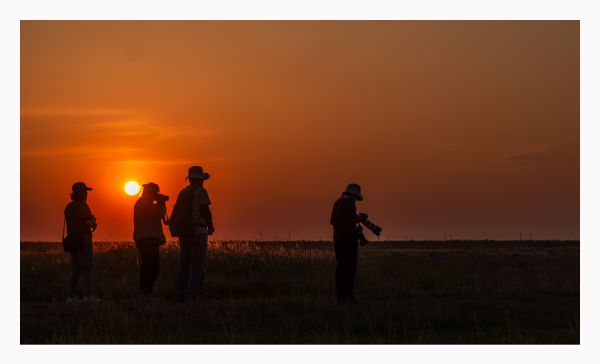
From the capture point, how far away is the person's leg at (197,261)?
16484 mm

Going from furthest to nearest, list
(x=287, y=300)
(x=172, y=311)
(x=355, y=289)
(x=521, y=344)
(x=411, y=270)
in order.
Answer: (x=411, y=270), (x=355, y=289), (x=287, y=300), (x=172, y=311), (x=521, y=344)

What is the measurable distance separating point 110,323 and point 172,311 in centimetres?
138

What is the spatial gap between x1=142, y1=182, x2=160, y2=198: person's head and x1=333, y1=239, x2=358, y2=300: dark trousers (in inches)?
130

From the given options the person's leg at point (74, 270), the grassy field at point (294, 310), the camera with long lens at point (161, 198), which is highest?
the camera with long lens at point (161, 198)

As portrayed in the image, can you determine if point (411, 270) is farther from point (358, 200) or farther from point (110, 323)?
point (110, 323)

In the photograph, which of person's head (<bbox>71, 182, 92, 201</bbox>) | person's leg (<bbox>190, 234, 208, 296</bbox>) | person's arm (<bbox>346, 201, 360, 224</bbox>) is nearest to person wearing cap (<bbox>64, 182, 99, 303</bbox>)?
person's head (<bbox>71, 182, 92, 201</bbox>)

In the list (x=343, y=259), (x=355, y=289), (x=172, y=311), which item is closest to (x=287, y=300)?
(x=343, y=259)

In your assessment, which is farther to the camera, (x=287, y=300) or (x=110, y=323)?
(x=287, y=300)

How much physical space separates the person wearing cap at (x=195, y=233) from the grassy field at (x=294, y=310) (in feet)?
1.44

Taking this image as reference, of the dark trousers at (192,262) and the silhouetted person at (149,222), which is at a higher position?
the silhouetted person at (149,222)

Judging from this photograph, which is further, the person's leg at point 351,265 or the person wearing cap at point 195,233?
the person wearing cap at point 195,233

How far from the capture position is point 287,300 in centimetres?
1625

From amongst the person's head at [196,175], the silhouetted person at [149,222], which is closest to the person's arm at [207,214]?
the person's head at [196,175]

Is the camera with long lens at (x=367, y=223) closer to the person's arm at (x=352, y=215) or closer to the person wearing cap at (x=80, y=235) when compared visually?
the person's arm at (x=352, y=215)
